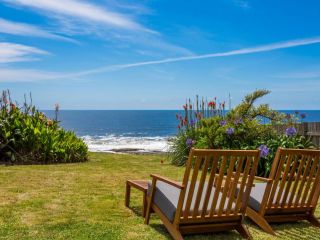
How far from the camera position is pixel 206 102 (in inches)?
487

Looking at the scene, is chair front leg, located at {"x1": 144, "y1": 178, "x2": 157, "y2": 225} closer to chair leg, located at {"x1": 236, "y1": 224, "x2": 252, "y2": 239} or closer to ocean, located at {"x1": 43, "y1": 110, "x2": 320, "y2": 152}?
chair leg, located at {"x1": 236, "y1": 224, "x2": 252, "y2": 239}

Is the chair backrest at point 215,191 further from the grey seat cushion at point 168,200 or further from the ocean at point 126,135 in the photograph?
the ocean at point 126,135

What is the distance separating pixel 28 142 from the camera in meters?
11.0

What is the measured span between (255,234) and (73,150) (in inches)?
308

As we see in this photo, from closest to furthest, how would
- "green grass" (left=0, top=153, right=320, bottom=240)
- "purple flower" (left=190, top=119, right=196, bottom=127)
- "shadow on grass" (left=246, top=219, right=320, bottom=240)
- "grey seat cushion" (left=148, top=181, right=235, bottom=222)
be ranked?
"grey seat cushion" (left=148, top=181, right=235, bottom=222) < "green grass" (left=0, top=153, right=320, bottom=240) < "shadow on grass" (left=246, top=219, right=320, bottom=240) < "purple flower" (left=190, top=119, right=196, bottom=127)

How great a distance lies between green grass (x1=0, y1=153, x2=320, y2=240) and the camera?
15.7 feet

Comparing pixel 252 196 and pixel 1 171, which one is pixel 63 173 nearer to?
pixel 1 171

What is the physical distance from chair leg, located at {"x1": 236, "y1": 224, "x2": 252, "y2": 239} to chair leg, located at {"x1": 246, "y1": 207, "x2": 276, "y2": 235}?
1.15 ft

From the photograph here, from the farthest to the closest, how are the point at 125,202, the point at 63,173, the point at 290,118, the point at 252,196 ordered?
the point at 290,118
the point at 63,173
the point at 125,202
the point at 252,196

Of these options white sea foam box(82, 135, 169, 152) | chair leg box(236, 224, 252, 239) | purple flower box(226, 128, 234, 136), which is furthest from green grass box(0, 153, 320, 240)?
white sea foam box(82, 135, 169, 152)

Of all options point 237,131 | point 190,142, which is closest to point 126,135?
point 190,142

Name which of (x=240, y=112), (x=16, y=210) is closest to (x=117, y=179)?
(x=16, y=210)

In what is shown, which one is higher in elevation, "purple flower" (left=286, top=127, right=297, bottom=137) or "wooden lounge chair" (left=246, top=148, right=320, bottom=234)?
"purple flower" (left=286, top=127, right=297, bottom=137)

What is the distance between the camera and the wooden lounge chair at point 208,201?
4.25 m
